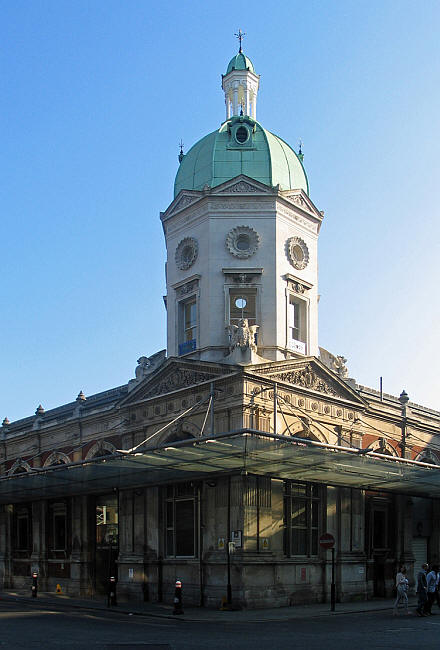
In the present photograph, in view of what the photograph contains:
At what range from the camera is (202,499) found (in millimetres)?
32156

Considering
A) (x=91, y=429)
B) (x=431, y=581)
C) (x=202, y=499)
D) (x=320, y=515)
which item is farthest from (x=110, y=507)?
(x=431, y=581)

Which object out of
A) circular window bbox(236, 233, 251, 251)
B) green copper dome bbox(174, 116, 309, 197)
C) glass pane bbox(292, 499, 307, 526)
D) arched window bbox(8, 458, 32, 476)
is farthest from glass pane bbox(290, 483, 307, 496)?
arched window bbox(8, 458, 32, 476)

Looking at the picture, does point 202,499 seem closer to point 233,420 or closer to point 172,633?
point 233,420

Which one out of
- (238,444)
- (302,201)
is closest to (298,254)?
(302,201)

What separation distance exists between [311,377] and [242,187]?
945cm

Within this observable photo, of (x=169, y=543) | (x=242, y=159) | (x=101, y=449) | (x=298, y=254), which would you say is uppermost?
(x=242, y=159)

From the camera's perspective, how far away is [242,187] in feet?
120

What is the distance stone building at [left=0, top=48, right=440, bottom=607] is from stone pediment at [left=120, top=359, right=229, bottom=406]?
81mm

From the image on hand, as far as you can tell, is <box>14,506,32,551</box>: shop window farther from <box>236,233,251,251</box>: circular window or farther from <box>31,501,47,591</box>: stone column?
<box>236,233,251,251</box>: circular window

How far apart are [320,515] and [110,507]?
37.5 ft

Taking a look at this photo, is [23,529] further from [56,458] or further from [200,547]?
[200,547]

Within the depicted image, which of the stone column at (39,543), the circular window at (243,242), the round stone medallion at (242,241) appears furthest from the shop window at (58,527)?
the circular window at (243,242)

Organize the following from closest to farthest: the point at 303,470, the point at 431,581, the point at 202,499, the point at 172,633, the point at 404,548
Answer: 1. the point at 172,633
2. the point at 431,581
3. the point at 303,470
4. the point at 202,499
5. the point at 404,548

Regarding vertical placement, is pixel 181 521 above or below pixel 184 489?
below
